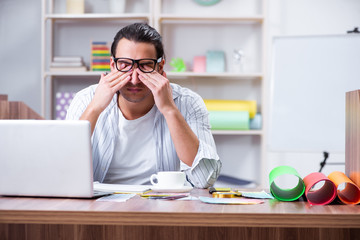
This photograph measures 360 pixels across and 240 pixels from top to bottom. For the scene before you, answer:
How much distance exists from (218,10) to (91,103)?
215 cm

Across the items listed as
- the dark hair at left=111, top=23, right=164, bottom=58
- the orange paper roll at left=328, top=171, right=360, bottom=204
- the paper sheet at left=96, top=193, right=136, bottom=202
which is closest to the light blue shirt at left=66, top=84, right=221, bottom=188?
the dark hair at left=111, top=23, right=164, bottom=58

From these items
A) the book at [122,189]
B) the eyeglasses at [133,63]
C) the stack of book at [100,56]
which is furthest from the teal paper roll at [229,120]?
the book at [122,189]

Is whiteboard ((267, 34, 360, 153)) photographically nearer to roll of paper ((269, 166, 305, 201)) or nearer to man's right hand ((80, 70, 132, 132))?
man's right hand ((80, 70, 132, 132))

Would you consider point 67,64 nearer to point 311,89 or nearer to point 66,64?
point 66,64

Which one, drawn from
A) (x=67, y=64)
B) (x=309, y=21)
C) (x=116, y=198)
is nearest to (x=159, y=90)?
(x=116, y=198)

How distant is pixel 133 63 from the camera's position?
6.06 ft

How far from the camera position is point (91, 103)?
191cm

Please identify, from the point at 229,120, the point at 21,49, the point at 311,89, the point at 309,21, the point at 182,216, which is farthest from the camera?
the point at 21,49

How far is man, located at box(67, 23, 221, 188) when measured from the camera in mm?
1820

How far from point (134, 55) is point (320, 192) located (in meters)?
0.93

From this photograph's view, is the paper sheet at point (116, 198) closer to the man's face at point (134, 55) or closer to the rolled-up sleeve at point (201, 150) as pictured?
the rolled-up sleeve at point (201, 150)

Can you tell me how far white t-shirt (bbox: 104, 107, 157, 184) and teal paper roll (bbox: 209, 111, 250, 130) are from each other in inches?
61.7

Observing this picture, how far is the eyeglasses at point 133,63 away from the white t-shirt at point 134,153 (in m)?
0.24

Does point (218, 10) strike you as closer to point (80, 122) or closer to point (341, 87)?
point (341, 87)
